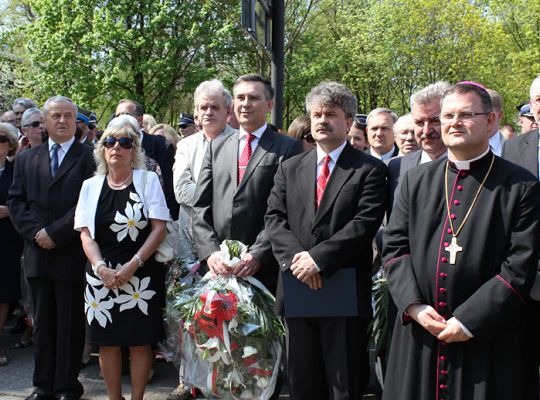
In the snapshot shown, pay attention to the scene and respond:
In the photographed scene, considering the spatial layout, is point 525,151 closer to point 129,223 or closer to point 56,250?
point 129,223

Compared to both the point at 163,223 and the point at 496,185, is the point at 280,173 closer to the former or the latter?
the point at 163,223

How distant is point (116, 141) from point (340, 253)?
1.95m

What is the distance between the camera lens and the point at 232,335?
432cm

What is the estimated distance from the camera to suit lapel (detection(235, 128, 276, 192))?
4652 mm

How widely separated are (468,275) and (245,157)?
209 centimetres

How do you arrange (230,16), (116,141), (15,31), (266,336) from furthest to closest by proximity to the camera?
1. (15,31)
2. (230,16)
3. (116,141)
4. (266,336)

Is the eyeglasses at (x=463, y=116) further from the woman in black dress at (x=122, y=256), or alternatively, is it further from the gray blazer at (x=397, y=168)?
the woman in black dress at (x=122, y=256)

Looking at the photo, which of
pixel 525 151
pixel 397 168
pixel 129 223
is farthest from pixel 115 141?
pixel 525 151

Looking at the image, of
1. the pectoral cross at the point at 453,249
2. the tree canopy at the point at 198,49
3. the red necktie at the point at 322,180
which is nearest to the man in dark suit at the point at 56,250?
the red necktie at the point at 322,180

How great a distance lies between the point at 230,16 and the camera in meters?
24.6

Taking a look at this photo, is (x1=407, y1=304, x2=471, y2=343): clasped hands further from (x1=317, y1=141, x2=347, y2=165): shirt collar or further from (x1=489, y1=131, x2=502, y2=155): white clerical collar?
(x1=489, y1=131, x2=502, y2=155): white clerical collar

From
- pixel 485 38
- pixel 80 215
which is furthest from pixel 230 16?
pixel 80 215

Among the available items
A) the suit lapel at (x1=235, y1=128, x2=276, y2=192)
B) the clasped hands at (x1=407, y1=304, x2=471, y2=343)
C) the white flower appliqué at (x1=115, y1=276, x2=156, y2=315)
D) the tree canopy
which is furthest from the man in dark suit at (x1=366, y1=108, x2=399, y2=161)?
the tree canopy

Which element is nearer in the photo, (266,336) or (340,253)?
(340,253)
